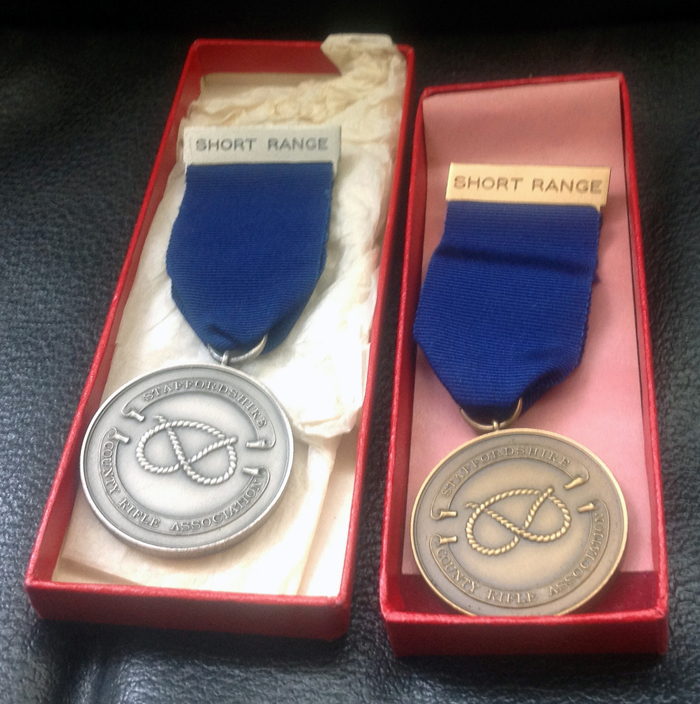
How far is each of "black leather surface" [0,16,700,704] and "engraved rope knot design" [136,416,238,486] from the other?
0.48ft

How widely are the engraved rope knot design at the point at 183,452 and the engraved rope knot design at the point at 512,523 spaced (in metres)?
0.30

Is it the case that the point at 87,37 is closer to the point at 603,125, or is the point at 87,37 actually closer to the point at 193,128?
the point at 193,128

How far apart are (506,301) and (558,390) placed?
0.15m

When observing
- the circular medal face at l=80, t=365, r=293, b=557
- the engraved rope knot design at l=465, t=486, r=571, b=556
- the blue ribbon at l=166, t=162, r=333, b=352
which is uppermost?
the blue ribbon at l=166, t=162, r=333, b=352

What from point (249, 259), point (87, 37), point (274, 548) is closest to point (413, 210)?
point (249, 259)

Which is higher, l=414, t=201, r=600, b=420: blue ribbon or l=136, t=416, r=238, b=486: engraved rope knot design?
l=414, t=201, r=600, b=420: blue ribbon

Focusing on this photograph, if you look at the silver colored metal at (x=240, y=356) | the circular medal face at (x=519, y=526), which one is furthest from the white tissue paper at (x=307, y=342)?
the circular medal face at (x=519, y=526)

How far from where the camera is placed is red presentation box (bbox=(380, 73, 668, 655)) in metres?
0.87

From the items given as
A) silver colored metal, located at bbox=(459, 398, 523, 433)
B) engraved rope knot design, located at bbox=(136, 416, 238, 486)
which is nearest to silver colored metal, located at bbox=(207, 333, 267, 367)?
engraved rope knot design, located at bbox=(136, 416, 238, 486)

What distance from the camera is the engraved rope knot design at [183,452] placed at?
1.05 m

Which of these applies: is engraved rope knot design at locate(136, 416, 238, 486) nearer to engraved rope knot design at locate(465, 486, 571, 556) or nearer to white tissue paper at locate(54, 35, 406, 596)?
white tissue paper at locate(54, 35, 406, 596)

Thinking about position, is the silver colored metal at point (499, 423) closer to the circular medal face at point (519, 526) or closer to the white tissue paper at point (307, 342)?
the circular medal face at point (519, 526)

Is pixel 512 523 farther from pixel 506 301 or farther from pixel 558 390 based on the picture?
pixel 506 301

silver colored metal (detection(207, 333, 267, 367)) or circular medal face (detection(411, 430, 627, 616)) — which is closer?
circular medal face (detection(411, 430, 627, 616))
